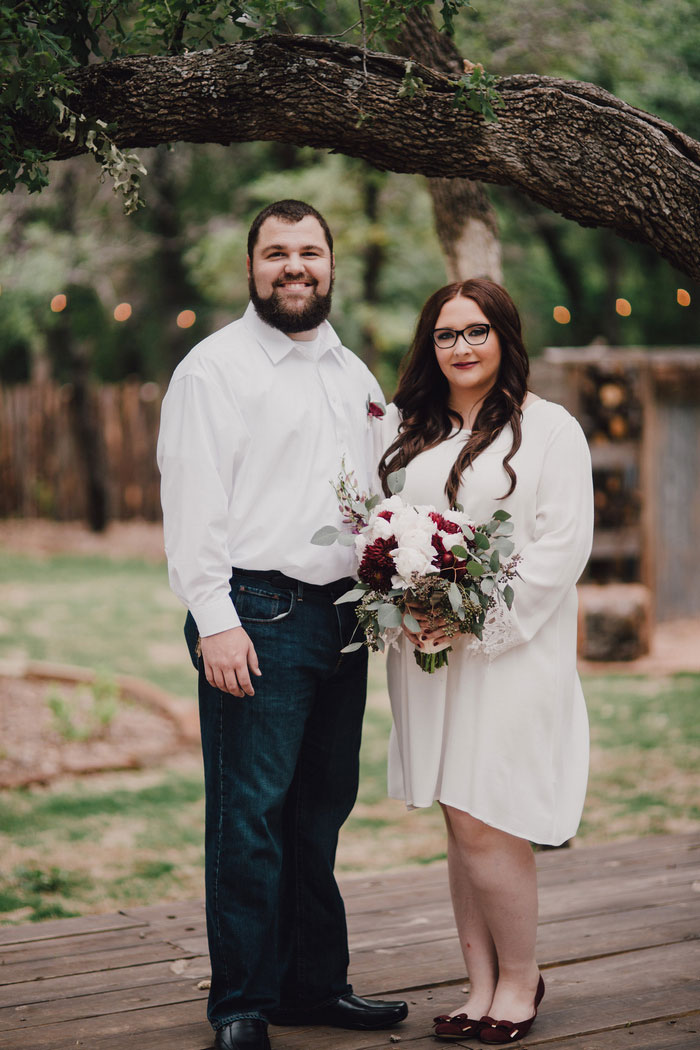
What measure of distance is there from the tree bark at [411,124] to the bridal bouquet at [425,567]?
1.13 metres

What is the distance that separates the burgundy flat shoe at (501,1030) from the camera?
314cm

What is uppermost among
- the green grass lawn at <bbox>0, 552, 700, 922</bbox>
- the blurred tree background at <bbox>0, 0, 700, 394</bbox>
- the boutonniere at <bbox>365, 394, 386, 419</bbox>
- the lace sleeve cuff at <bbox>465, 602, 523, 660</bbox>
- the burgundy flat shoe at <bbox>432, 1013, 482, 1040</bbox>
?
the blurred tree background at <bbox>0, 0, 700, 394</bbox>

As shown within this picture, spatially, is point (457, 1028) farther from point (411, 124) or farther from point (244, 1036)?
point (411, 124)

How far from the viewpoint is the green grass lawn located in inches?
214

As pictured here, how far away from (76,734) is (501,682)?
4.65 metres

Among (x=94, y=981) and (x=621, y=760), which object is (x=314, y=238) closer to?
(x=94, y=981)

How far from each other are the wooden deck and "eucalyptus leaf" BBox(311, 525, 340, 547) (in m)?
1.34

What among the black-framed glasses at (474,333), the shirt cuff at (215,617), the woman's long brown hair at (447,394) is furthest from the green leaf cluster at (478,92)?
the shirt cuff at (215,617)

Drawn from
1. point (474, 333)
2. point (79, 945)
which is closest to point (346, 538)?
point (474, 333)

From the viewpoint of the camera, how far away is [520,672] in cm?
318

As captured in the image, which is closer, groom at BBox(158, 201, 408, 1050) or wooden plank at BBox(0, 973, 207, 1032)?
groom at BBox(158, 201, 408, 1050)

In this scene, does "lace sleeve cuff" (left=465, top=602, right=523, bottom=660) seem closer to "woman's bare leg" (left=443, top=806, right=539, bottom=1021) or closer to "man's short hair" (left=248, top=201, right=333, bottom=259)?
"woman's bare leg" (left=443, top=806, right=539, bottom=1021)

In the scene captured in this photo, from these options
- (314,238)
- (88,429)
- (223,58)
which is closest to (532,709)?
(314,238)

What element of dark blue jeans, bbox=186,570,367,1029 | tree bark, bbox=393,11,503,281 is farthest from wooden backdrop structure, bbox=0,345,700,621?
dark blue jeans, bbox=186,570,367,1029
